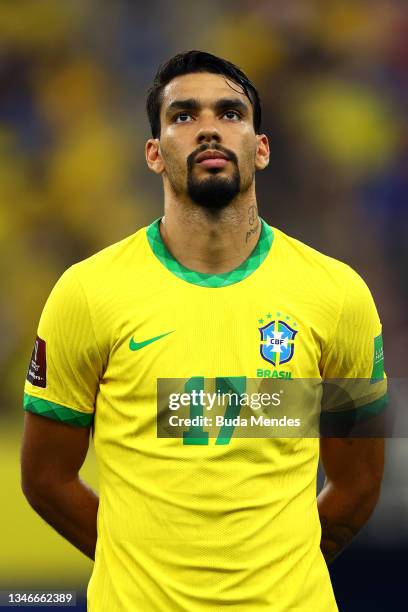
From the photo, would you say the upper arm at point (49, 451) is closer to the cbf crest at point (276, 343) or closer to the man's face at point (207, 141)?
the cbf crest at point (276, 343)

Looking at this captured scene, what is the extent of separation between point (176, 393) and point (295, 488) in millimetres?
412

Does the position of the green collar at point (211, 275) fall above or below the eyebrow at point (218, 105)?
below

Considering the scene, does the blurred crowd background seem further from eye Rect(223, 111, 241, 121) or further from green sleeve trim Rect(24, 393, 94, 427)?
eye Rect(223, 111, 241, 121)

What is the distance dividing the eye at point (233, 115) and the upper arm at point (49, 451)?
0.98 metres

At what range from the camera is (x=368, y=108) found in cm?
682

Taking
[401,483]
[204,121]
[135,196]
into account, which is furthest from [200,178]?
[135,196]

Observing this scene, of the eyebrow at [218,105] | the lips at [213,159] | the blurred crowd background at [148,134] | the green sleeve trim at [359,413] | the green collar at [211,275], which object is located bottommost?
the green sleeve trim at [359,413]

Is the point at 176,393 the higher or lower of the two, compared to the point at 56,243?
lower

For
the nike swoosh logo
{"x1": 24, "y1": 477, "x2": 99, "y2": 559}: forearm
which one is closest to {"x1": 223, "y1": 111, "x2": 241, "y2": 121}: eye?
the nike swoosh logo

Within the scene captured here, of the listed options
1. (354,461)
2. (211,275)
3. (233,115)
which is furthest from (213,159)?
(354,461)

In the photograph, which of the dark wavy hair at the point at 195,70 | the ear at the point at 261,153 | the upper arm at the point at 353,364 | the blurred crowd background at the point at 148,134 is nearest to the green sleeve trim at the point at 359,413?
the upper arm at the point at 353,364

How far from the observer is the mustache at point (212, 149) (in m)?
2.71

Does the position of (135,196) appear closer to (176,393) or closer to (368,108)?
(368,108)

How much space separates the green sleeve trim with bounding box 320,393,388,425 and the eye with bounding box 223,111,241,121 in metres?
0.93
